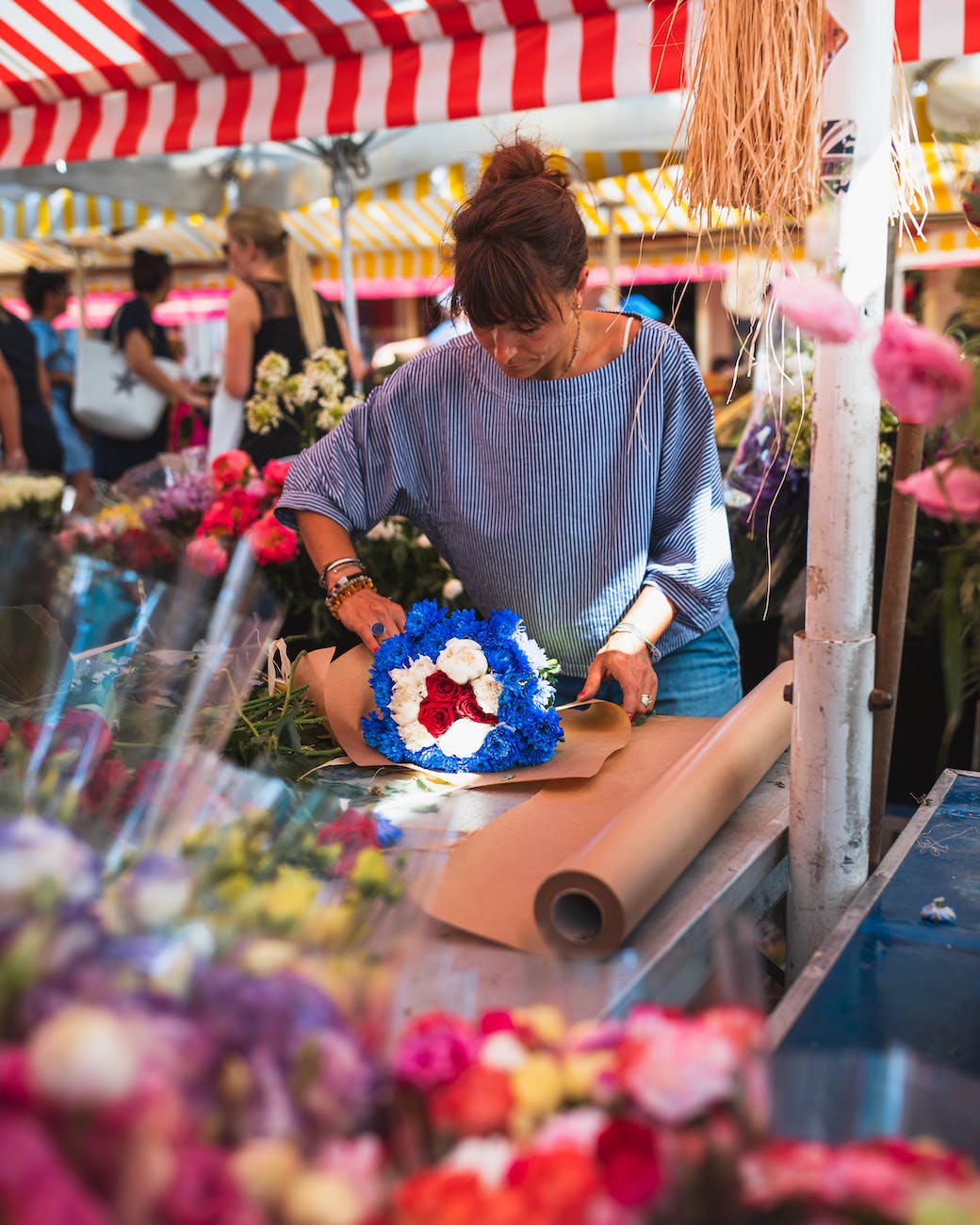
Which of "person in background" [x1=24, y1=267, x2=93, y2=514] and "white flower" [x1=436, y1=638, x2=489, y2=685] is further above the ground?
"person in background" [x1=24, y1=267, x2=93, y2=514]

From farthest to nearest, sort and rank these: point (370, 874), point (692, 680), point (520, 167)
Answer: point (692, 680) → point (520, 167) → point (370, 874)

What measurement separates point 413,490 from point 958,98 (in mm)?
3154

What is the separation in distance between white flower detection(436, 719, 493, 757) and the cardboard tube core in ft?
1.56

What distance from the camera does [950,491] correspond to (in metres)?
0.94

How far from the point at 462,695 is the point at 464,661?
67 mm

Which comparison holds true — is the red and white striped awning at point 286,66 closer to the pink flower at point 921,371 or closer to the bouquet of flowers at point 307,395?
the bouquet of flowers at point 307,395

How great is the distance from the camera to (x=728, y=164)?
1.52 m

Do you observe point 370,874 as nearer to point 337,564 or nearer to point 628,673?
point 628,673

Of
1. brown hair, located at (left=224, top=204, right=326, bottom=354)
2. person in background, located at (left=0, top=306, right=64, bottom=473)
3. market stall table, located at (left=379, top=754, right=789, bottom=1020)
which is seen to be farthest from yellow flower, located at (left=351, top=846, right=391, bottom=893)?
person in background, located at (left=0, top=306, right=64, bottom=473)

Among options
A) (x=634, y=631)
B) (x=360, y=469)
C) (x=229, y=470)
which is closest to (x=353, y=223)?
(x=229, y=470)

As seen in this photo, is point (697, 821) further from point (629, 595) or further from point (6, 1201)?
point (6, 1201)

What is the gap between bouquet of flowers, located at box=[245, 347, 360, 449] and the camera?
3211mm

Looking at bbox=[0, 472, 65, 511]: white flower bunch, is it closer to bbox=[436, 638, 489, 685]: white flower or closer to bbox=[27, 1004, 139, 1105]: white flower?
bbox=[436, 638, 489, 685]: white flower

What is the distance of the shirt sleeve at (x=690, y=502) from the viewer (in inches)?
73.4
